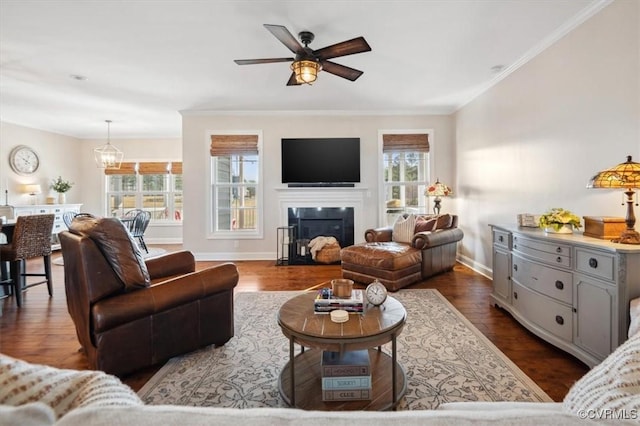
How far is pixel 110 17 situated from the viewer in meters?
2.54

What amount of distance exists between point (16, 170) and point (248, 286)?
5856 millimetres

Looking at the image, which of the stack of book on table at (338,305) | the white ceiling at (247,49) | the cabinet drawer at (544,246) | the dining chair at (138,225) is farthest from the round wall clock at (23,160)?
the cabinet drawer at (544,246)

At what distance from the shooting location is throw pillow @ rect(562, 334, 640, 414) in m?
0.61

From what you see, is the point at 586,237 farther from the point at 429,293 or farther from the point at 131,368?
the point at 131,368

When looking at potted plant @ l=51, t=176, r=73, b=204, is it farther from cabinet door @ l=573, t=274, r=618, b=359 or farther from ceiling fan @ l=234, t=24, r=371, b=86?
cabinet door @ l=573, t=274, r=618, b=359

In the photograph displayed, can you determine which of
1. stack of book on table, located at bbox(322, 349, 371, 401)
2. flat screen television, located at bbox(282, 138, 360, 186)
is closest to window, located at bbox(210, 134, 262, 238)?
flat screen television, located at bbox(282, 138, 360, 186)

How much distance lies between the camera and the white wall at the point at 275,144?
212 inches

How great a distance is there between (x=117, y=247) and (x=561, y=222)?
327 centimetres

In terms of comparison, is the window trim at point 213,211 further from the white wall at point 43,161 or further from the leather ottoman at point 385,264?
the white wall at point 43,161

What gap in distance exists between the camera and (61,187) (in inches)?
258

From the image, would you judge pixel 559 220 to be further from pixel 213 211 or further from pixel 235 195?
pixel 213 211

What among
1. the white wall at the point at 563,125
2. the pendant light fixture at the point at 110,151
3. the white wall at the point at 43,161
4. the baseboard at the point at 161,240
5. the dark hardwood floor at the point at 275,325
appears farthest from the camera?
the baseboard at the point at 161,240

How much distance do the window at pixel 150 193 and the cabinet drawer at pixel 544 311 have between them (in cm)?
729

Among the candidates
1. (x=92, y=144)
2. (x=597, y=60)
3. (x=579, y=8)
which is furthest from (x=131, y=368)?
(x=92, y=144)
